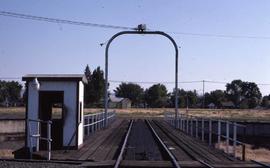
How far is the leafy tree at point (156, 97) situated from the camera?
18830 centimetres

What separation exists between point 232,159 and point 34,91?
22.2 ft

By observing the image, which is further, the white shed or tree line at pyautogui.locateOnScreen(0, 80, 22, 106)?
tree line at pyautogui.locateOnScreen(0, 80, 22, 106)

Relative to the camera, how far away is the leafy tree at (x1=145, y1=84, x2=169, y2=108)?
188 metres

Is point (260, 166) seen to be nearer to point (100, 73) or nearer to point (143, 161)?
point (143, 161)

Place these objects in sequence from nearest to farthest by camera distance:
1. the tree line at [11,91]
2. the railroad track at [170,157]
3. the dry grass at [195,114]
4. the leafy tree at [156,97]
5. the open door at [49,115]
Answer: the railroad track at [170,157] < the open door at [49,115] < the dry grass at [195,114] < the tree line at [11,91] < the leafy tree at [156,97]

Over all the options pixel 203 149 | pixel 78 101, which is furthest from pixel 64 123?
pixel 203 149

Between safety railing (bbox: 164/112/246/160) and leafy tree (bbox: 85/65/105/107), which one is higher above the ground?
leafy tree (bbox: 85/65/105/107)

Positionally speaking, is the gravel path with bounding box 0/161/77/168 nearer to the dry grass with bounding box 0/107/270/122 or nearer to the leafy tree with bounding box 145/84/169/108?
the dry grass with bounding box 0/107/270/122

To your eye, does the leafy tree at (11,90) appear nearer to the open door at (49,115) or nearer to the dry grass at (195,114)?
the dry grass at (195,114)

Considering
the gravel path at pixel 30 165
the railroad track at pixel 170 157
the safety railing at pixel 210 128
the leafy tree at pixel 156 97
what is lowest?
the gravel path at pixel 30 165

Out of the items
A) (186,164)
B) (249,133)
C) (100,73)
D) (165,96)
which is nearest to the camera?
(186,164)

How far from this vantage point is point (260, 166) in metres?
15.4

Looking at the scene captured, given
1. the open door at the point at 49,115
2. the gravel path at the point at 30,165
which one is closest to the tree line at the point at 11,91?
the open door at the point at 49,115

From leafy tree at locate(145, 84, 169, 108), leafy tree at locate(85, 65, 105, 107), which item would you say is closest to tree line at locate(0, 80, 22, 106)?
leafy tree at locate(145, 84, 169, 108)
